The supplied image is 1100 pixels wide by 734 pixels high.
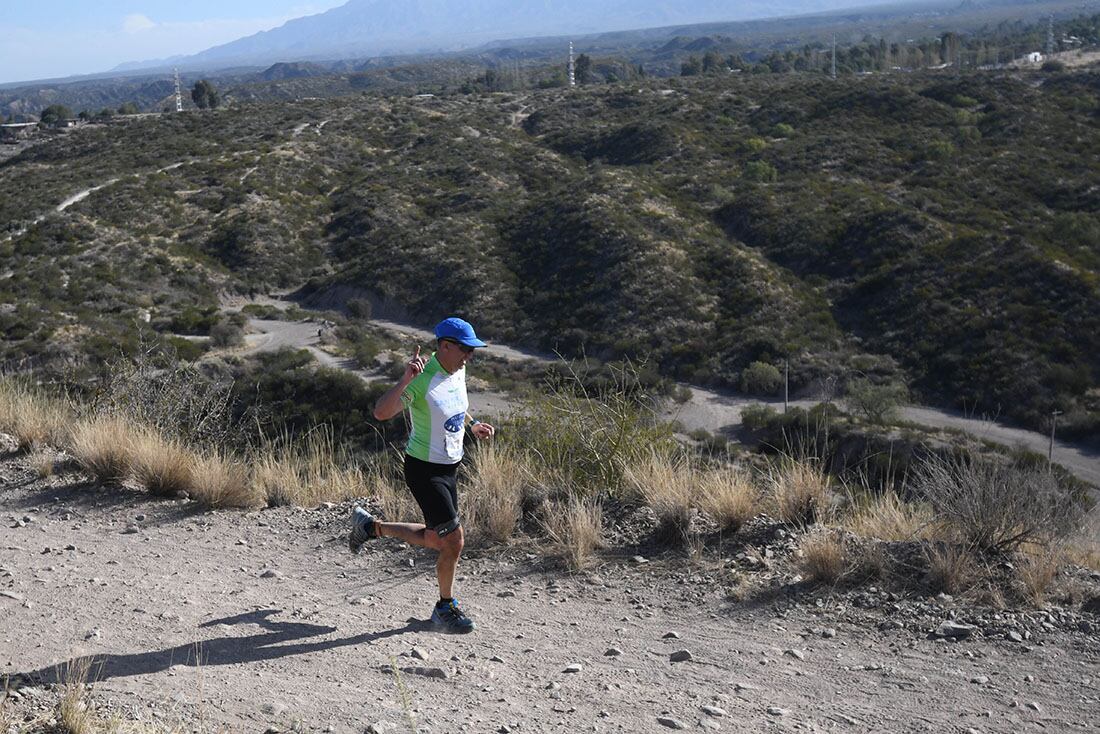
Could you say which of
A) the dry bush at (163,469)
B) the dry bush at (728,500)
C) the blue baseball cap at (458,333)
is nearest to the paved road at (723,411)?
the dry bush at (163,469)

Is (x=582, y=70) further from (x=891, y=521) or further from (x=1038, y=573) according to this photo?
(x=1038, y=573)

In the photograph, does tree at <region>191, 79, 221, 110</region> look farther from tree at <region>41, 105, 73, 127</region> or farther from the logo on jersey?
the logo on jersey

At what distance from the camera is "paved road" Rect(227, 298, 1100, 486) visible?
2150 cm

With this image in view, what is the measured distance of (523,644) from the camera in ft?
14.3

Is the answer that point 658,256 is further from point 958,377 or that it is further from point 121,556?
point 121,556

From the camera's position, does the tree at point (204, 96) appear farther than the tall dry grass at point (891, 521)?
Yes

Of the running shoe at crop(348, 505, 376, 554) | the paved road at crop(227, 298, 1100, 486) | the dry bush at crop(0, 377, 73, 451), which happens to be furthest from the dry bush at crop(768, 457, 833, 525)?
the paved road at crop(227, 298, 1100, 486)

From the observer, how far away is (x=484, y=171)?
4888cm

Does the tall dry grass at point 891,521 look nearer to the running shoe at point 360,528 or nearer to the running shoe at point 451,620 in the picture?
the running shoe at point 451,620

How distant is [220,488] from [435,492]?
2436 millimetres

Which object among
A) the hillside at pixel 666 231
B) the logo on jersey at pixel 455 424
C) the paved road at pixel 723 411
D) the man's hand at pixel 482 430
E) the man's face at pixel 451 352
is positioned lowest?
the paved road at pixel 723 411

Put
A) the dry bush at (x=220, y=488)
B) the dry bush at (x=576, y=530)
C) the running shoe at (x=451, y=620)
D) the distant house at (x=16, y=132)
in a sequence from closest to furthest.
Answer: the running shoe at (x=451, y=620)
the dry bush at (x=576, y=530)
the dry bush at (x=220, y=488)
the distant house at (x=16, y=132)

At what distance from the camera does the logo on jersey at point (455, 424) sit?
456 cm

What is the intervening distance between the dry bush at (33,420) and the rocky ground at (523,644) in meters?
2.14
